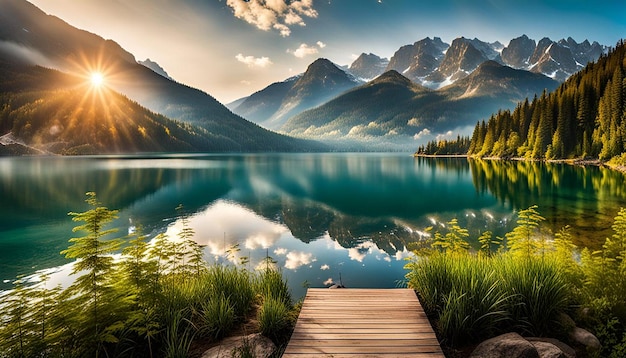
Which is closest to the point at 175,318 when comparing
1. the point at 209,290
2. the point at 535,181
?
the point at 209,290

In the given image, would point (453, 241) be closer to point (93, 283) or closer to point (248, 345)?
point (248, 345)

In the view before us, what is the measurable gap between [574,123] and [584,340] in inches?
5042

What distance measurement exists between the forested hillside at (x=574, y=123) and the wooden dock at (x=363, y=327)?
101 metres

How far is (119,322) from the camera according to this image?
19.8ft

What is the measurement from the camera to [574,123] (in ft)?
342

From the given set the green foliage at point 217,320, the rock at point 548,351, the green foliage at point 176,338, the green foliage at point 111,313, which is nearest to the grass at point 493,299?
the rock at point 548,351

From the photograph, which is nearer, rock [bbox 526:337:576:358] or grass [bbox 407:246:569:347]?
rock [bbox 526:337:576:358]

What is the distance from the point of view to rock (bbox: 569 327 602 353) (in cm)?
649

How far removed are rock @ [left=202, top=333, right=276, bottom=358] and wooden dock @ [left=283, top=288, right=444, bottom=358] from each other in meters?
0.47

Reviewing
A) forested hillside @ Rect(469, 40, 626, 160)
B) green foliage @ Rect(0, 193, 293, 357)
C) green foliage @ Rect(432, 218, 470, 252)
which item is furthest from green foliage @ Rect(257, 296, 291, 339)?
forested hillside @ Rect(469, 40, 626, 160)

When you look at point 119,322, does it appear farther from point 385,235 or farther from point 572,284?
point 385,235

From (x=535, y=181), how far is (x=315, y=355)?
6421 centimetres

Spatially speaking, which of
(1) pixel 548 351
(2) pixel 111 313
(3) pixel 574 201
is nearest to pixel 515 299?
(1) pixel 548 351

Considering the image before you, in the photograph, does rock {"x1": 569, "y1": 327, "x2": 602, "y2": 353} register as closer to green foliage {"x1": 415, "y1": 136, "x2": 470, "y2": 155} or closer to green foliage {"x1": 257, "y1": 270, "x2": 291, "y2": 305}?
green foliage {"x1": 257, "y1": 270, "x2": 291, "y2": 305}
